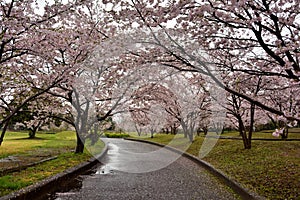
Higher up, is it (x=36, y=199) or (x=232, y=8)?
(x=232, y=8)

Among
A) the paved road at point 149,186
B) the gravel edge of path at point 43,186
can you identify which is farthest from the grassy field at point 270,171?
the gravel edge of path at point 43,186

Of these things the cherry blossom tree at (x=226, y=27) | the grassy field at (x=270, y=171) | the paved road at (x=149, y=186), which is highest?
the cherry blossom tree at (x=226, y=27)

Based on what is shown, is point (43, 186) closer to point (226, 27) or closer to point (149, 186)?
point (149, 186)

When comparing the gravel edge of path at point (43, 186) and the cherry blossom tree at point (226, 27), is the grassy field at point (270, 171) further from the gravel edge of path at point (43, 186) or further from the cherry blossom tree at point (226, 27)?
the gravel edge of path at point (43, 186)

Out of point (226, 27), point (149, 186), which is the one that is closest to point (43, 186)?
point (149, 186)

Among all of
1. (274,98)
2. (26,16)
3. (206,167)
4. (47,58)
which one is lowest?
(206,167)

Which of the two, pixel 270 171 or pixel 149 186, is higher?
pixel 270 171

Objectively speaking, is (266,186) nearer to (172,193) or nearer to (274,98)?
(172,193)

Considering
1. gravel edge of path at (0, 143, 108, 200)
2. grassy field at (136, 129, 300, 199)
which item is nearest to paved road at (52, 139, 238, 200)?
gravel edge of path at (0, 143, 108, 200)

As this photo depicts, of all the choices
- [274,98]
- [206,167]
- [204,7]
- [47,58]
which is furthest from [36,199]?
[274,98]

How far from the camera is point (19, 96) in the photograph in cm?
1152

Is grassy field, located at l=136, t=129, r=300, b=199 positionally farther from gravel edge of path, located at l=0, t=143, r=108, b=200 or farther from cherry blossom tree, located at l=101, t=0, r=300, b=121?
gravel edge of path, located at l=0, t=143, r=108, b=200

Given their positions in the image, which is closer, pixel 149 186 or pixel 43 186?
pixel 43 186

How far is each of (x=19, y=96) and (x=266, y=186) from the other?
9709mm
